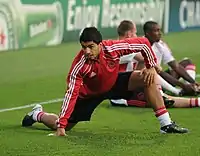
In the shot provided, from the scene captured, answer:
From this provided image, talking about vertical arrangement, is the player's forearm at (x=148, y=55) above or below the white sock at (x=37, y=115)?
above

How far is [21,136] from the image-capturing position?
8.66m

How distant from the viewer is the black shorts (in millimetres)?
8875

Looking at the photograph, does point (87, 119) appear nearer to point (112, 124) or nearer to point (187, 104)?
point (112, 124)

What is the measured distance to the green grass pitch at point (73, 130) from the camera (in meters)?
7.77

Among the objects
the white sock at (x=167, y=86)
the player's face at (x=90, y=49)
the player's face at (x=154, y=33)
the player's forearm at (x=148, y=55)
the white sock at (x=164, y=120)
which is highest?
the player's face at (x=90, y=49)

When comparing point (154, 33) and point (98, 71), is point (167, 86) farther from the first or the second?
point (98, 71)

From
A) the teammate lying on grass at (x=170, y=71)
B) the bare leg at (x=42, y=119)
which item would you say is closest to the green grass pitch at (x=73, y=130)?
the bare leg at (x=42, y=119)

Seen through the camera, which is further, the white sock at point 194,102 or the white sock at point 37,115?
the white sock at point 194,102

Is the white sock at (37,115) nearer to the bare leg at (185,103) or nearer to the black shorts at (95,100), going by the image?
the black shorts at (95,100)

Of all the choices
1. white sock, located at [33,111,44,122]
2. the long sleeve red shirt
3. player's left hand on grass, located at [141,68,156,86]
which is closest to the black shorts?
the long sleeve red shirt

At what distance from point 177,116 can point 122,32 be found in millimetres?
1427

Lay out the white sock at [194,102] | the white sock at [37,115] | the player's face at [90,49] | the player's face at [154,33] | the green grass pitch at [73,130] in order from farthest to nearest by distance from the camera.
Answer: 1. the player's face at [154,33]
2. the white sock at [194,102]
3. the white sock at [37,115]
4. the player's face at [90,49]
5. the green grass pitch at [73,130]

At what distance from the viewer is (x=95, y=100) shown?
Result: 8.95 meters

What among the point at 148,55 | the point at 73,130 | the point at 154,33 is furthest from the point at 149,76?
the point at 154,33
